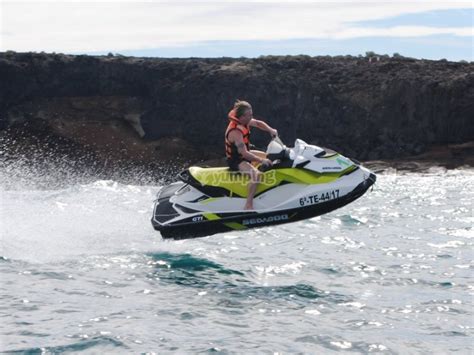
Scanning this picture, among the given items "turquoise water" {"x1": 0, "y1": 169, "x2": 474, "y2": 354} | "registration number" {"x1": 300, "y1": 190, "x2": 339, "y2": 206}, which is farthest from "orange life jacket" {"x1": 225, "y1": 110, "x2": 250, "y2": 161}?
"turquoise water" {"x1": 0, "y1": 169, "x2": 474, "y2": 354}

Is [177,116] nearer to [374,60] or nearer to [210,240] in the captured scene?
[374,60]

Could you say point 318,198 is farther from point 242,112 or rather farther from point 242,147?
point 242,112

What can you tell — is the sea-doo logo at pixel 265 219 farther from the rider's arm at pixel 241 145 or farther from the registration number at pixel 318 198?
the rider's arm at pixel 241 145

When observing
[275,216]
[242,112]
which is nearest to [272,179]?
[275,216]

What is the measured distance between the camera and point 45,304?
10.6 m

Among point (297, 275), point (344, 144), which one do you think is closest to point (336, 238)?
point (297, 275)

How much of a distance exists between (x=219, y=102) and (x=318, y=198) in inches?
936

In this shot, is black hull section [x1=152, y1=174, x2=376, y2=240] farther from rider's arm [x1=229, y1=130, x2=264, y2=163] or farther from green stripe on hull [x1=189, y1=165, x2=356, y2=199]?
rider's arm [x1=229, y1=130, x2=264, y2=163]

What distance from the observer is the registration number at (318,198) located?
1289 centimetres

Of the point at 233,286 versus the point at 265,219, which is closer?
the point at 233,286

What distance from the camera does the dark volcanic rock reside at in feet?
114

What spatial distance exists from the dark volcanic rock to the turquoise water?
1594 centimetres

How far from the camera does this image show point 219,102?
36281 millimetres

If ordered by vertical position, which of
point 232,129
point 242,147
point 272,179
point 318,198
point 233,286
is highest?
point 232,129
